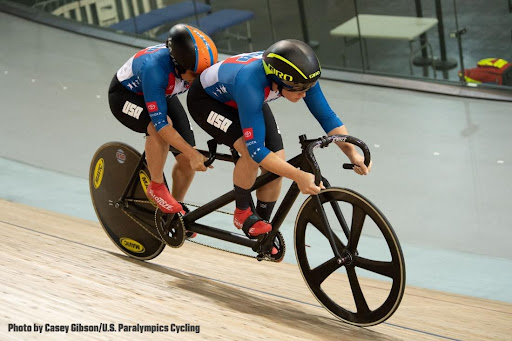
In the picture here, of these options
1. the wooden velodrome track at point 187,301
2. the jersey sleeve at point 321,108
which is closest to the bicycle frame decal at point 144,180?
the wooden velodrome track at point 187,301

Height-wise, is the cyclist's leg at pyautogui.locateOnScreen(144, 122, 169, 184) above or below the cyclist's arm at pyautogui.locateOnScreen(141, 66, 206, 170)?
below

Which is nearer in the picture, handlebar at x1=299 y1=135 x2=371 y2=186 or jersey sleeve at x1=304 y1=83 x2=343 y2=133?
handlebar at x1=299 y1=135 x2=371 y2=186

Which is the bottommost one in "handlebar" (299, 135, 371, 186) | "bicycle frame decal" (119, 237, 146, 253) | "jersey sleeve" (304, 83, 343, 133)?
"bicycle frame decal" (119, 237, 146, 253)

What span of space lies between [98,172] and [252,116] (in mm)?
1454

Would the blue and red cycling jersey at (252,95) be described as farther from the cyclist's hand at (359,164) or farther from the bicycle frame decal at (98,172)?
the bicycle frame decal at (98,172)

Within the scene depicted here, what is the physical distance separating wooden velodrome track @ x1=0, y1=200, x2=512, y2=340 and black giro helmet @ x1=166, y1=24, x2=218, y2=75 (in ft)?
3.36

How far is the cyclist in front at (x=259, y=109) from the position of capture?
310 cm

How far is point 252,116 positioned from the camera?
315cm

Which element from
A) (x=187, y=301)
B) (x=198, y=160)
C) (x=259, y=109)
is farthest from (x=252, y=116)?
(x=187, y=301)

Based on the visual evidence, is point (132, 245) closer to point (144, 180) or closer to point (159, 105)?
point (144, 180)

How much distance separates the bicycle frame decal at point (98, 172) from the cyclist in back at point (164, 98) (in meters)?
0.46

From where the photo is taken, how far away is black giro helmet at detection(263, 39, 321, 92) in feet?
10.0

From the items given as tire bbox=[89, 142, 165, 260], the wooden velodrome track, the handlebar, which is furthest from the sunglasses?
tire bbox=[89, 142, 165, 260]

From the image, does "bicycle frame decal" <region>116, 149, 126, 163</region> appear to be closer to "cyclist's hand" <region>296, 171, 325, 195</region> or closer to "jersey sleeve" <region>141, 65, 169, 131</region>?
"jersey sleeve" <region>141, 65, 169, 131</region>
